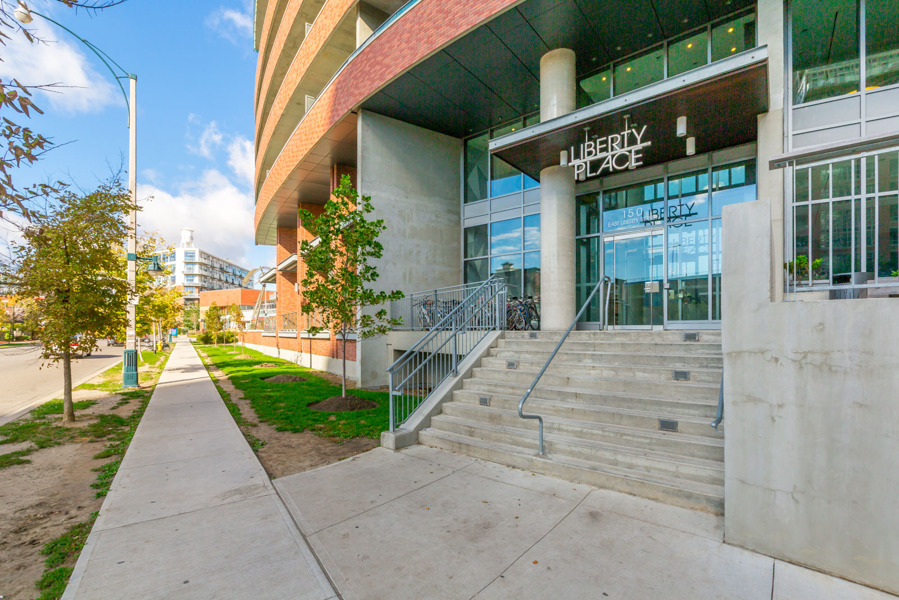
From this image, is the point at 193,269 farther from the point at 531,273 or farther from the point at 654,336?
the point at 654,336

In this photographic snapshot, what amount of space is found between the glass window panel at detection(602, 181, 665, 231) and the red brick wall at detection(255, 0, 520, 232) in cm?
572

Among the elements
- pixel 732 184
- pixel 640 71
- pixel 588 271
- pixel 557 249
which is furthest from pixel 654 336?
pixel 640 71

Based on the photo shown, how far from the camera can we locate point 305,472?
5.52 metres

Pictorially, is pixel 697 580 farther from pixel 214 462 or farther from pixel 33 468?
pixel 33 468

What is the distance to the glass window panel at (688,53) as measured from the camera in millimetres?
10305

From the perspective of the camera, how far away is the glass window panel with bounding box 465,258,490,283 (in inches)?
591

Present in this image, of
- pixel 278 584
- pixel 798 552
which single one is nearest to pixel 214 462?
pixel 278 584

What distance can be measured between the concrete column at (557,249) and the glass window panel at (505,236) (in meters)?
3.32

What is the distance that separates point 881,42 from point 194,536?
13438 mm

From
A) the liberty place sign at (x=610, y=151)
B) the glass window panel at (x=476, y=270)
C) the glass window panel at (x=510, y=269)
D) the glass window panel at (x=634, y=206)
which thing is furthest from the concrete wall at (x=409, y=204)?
the liberty place sign at (x=610, y=151)

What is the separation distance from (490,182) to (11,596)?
47.9 feet

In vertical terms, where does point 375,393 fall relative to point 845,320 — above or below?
below

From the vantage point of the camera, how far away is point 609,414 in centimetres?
559

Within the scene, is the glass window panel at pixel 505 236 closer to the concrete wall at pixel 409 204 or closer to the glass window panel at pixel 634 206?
the concrete wall at pixel 409 204
